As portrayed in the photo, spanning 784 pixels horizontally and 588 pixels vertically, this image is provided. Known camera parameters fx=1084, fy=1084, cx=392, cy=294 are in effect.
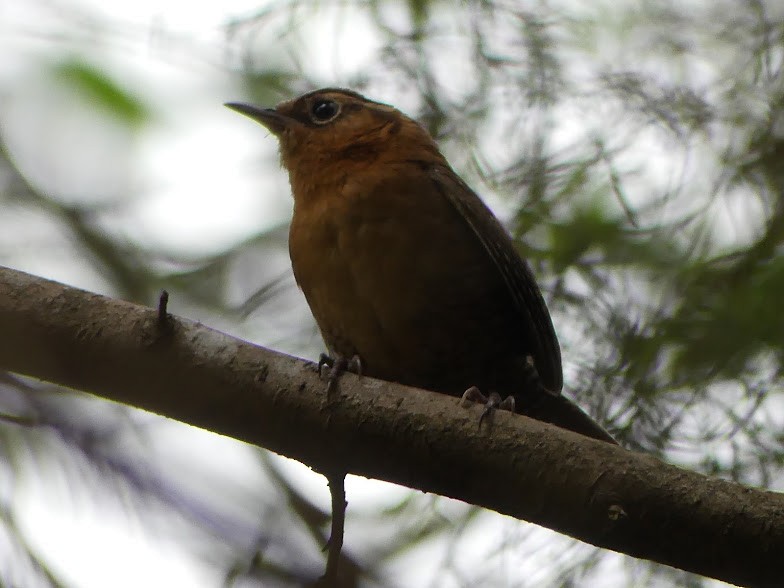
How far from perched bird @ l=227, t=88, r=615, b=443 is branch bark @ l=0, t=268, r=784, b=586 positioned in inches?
49.3

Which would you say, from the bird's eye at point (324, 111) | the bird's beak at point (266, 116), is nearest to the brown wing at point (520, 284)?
the bird's eye at point (324, 111)

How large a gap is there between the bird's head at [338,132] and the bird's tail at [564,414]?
4.29ft

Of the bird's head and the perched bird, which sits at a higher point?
the bird's head

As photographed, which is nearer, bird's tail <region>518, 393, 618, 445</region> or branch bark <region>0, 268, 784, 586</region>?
branch bark <region>0, 268, 784, 586</region>

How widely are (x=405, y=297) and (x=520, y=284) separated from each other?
2.10ft

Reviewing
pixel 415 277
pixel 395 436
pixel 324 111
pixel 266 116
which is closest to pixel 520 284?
pixel 415 277

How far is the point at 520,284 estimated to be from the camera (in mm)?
5051

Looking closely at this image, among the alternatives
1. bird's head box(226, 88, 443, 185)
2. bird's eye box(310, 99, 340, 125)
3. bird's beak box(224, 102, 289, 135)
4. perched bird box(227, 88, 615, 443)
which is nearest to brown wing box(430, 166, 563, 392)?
perched bird box(227, 88, 615, 443)

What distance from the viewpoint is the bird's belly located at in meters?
4.72

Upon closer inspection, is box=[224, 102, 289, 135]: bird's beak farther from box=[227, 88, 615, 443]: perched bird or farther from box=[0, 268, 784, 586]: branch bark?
box=[0, 268, 784, 586]: branch bark

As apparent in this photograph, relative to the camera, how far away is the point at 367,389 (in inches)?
138

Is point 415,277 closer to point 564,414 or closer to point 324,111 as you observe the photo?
point 564,414

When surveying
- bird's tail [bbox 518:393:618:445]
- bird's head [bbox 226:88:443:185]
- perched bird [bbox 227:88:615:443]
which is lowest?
bird's tail [bbox 518:393:618:445]

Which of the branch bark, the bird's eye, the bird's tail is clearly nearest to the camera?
the branch bark
